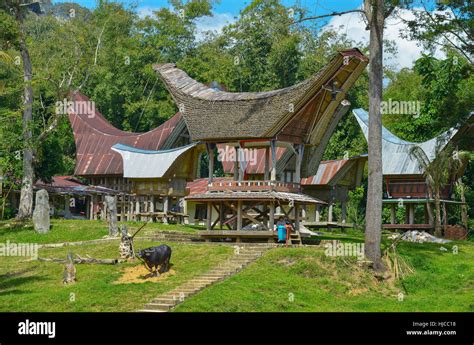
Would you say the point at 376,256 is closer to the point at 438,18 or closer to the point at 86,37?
the point at 438,18

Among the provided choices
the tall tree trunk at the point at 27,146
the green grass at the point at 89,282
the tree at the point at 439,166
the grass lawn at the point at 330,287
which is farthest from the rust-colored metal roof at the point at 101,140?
the grass lawn at the point at 330,287

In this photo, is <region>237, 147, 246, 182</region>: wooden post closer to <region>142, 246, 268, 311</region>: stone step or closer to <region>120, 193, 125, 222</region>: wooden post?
<region>142, 246, 268, 311</region>: stone step

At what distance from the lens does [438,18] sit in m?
30.9

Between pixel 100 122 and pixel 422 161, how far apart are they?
73.3ft

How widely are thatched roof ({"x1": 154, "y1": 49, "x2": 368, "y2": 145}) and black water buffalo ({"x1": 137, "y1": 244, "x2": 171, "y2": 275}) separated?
8.20 m

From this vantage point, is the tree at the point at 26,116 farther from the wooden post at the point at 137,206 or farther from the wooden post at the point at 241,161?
the wooden post at the point at 241,161

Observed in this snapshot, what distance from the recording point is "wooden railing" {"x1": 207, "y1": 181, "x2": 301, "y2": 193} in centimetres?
3102

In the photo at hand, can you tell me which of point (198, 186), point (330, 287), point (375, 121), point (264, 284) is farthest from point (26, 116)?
point (330, 287)

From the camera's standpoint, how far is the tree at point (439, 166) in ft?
123

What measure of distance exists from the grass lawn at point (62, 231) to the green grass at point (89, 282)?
3.18 meters

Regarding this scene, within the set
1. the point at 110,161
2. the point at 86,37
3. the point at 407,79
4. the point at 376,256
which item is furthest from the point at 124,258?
the point at 407,79

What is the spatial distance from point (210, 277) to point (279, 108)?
931cm

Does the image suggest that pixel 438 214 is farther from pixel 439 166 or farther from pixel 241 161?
pixel 241 161

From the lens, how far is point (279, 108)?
3095cm
